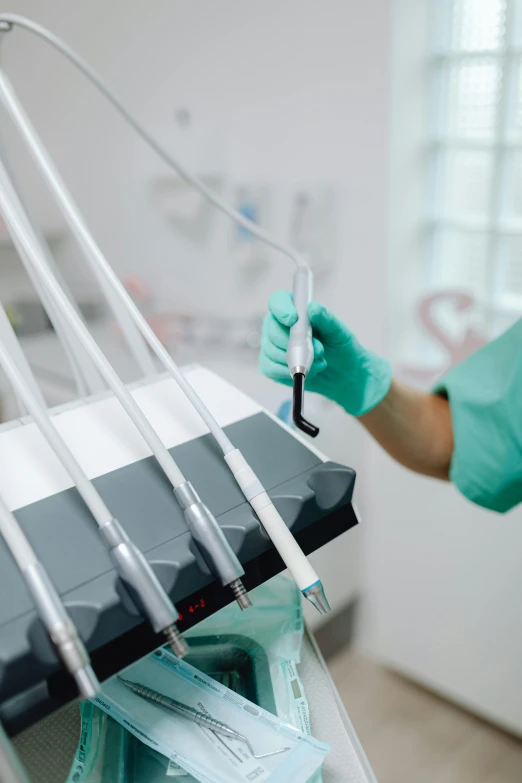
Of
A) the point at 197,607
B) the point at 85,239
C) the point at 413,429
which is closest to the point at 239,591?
the point at 197,607

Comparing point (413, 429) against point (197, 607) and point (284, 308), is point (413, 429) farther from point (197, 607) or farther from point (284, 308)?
point (197, 607)

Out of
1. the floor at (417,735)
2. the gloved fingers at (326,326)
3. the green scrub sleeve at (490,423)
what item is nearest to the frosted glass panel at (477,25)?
the green scrub sleeve at (490,423)

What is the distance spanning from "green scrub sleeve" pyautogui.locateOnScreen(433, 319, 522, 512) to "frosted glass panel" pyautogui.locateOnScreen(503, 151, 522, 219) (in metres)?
0.55

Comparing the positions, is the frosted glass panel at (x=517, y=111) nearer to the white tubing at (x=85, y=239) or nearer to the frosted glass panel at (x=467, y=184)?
the frosted glass panel at (x=467, y=184)

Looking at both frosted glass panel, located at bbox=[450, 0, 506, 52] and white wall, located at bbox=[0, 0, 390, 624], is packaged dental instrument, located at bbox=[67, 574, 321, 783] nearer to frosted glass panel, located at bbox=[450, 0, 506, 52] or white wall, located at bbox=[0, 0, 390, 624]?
white wall, located at bbox=[0, 0, 390, 624]

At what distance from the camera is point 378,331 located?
1.39 m

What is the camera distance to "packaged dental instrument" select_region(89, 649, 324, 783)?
431 mm

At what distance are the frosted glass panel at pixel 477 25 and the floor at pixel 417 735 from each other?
1.42 meters

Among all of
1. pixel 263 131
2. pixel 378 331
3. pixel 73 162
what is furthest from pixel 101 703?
pixel 73 162

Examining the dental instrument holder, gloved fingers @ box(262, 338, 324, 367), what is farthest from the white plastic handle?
gloved fingers @ box(262, 338, 324, 367)

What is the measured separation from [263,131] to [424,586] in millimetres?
1120

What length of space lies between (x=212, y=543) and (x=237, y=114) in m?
1.33

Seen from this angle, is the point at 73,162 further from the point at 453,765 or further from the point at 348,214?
the point at 453,765

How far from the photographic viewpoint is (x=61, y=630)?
0.35 m
